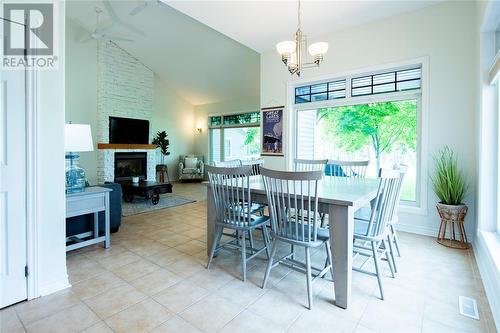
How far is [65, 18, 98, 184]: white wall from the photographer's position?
20.6ft

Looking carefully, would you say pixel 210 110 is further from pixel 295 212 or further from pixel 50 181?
pixel 295 212

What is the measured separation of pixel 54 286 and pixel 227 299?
1.37 meters

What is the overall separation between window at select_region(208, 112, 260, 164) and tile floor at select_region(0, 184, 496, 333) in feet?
18.2

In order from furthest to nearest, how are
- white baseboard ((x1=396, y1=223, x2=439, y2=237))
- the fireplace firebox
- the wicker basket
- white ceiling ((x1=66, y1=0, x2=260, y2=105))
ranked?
1. the fireplace firebox
2. white ceiling ((x1=66, y1=0, x2=260, y2=105))
3. white baseboard ((x1=396, y1=223, x2=439, y2=237))
4. the wicker basket

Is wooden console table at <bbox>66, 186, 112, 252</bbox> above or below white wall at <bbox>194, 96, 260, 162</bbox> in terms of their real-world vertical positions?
below

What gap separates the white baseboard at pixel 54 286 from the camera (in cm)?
201

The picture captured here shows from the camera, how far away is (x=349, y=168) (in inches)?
138

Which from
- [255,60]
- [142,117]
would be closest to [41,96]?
[255,60]

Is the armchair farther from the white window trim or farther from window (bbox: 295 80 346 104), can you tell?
the white window trim

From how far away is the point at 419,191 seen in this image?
3.63 meters

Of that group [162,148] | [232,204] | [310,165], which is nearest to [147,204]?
[162,148]

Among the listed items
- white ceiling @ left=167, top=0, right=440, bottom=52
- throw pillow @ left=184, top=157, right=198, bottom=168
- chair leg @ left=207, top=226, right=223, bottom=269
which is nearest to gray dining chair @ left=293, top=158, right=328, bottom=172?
chair leg @ left=207, top=226, right=223, bottom=269

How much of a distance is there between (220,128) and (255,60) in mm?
3008

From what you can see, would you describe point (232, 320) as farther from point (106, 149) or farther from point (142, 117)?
point (142, 117)
